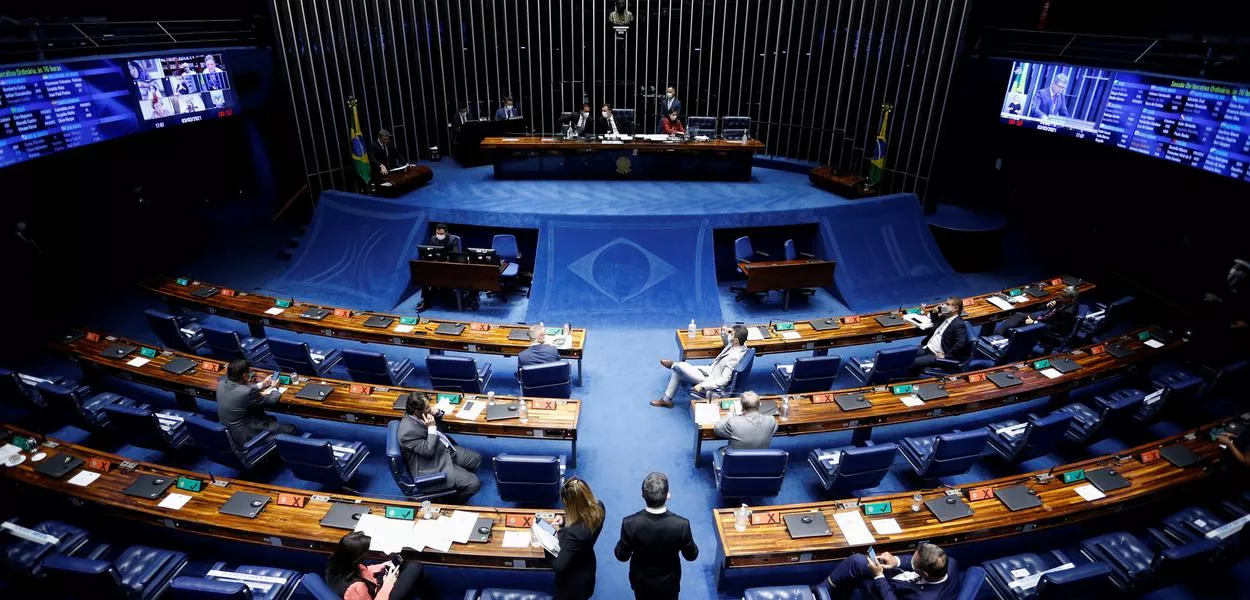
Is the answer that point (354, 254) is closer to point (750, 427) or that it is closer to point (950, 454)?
point (750, 427)

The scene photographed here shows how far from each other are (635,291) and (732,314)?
1596 mm

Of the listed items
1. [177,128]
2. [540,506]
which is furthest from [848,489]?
[177,128]

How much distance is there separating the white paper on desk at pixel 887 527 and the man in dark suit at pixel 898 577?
0.93ft

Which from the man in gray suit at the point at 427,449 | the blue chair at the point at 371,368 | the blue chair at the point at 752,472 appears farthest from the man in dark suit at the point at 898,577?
the blue chair at the point at 371,368

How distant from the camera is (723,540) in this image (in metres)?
4.77

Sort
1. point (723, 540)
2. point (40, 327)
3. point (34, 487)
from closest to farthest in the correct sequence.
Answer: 1. point (723, 540)
2. point (34, 487)
3. point (40, 327)

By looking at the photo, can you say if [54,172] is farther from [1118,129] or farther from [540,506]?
[1118,129]

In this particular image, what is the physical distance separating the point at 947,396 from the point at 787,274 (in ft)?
12.4

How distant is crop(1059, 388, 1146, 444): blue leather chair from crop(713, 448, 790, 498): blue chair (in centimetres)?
328

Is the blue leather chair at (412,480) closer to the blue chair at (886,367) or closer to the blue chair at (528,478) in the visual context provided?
the blue chair at (528,478)

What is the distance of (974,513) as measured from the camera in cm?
507

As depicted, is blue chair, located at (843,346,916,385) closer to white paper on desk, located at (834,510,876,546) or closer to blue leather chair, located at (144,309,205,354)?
white paper on desk, located at (834,510,876,546)

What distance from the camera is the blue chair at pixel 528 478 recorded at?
5.31 m

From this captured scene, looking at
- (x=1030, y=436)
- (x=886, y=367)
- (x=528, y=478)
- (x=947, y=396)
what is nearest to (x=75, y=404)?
(x=528, y=478)
